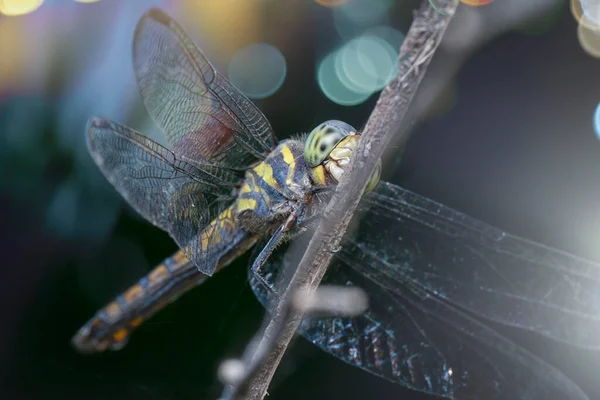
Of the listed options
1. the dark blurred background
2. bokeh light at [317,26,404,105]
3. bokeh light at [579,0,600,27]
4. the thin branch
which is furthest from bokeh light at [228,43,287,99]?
the thin branch

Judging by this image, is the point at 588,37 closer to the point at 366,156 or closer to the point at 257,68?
the point at 257,68

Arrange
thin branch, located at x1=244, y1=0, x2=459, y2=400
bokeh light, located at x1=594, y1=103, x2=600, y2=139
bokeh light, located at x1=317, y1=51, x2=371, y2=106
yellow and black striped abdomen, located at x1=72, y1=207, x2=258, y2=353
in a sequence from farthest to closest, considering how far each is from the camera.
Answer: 1. bokeh light, located at x1=594, y1=103, x2=600, y2=139
2. bokeh light, located at x1=317, y1=51, x2=371, y2=106
3. yellow and black striped abdomen, located at x1=72, y1=207, x2=258, y2=353
4. thin branch, located at x1=244, y1=0, x2=459, y2=400

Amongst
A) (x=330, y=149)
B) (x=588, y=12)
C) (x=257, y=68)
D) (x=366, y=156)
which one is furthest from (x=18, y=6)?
(x=588, y=12)

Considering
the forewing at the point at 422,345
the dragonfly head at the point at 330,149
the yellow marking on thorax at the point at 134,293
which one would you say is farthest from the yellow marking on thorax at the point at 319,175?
the yellow marking on thorax at the point at 134,293

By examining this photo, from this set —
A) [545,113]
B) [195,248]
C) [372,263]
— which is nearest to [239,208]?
[195,248]

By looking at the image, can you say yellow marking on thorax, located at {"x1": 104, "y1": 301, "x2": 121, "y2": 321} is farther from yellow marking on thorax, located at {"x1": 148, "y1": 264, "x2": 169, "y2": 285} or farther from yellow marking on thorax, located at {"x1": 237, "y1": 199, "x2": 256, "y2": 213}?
yellow marking on thorax, located at {"x1": 237, "y1": 199, "x2": 256, "y2": 213}
